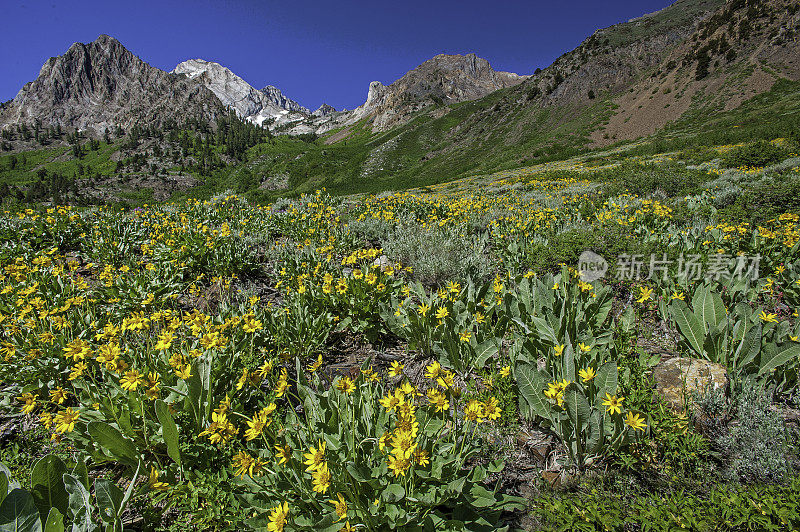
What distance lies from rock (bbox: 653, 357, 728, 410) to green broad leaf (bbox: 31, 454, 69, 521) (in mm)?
3181

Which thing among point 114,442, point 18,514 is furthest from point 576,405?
point 114,442

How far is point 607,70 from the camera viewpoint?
49.0m

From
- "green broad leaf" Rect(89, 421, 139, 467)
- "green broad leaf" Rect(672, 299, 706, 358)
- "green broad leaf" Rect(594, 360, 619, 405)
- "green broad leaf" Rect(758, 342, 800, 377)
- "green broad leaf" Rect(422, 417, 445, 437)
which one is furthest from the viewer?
"green broad leaf" Rect(672, 299, 706, 358)

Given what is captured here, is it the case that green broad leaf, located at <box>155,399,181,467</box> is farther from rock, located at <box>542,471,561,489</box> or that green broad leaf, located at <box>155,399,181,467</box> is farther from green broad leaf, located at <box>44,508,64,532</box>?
rock, located at <box>542,471,561,489</box>

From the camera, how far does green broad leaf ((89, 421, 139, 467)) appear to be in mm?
1916

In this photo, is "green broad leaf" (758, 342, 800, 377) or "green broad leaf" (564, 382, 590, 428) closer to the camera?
"green broad leaf" (564, 382, 590, 428)

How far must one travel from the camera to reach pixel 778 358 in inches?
88.1

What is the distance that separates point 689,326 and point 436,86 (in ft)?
415

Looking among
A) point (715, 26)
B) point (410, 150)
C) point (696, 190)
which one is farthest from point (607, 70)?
point (696, 190)

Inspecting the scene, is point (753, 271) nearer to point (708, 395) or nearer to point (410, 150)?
point (708, 395)

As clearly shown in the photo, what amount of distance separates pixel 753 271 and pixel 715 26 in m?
55.8

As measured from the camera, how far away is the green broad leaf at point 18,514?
4.27 ft

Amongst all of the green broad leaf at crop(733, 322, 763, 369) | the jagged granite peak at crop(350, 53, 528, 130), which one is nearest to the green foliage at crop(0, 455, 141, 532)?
the green broad leaf at crop(733, 322, 763, 369)

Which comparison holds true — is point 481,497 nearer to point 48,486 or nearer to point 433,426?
point 433,426
